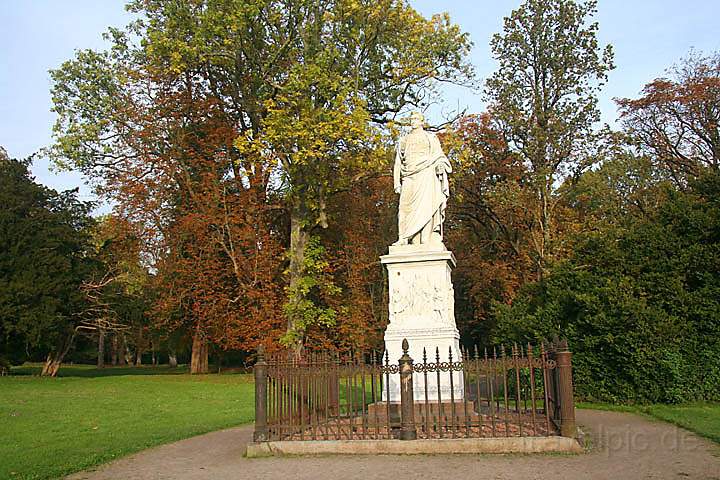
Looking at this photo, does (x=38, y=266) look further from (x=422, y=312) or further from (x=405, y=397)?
(x=405, y=397)

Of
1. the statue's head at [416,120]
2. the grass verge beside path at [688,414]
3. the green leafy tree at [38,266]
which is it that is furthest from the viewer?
the green leafy tree at [38,266]

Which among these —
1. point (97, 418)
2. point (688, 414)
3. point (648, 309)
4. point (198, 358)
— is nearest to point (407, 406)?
point (688, 414)

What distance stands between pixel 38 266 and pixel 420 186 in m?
22.9

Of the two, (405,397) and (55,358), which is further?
(55,358)

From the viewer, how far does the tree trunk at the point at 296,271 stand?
22562 mm

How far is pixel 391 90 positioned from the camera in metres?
24.2

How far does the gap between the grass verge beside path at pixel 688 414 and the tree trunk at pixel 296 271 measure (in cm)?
1027

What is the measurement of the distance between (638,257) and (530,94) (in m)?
12.2

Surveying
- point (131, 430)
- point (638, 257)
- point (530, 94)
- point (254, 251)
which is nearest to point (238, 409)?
point (131, 430)

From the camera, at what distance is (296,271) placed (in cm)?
2362

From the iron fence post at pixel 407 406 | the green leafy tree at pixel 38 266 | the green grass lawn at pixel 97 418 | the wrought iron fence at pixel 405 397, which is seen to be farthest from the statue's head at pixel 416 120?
the green leafy tree at pixel 38 266

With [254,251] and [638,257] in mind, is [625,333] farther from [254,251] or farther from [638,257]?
[254,251]

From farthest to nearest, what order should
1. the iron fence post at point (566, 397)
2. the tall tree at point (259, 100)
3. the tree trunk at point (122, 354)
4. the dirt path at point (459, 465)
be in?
the tree trunk at point (122, 354)
the tall tree at point (259, 100)
the iron fence post at point (566, 397)
the dirt path at point (459, 465)

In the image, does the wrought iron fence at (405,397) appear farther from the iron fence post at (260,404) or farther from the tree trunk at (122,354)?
the tree trunk at (122,354)
